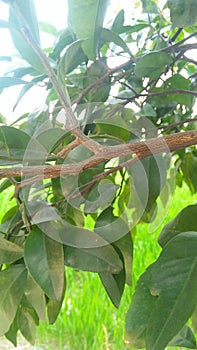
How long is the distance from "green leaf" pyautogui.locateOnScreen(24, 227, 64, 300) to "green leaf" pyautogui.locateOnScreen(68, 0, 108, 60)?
143 millimetres

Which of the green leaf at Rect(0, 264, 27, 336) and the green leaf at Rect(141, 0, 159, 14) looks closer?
the green leaf at Rect(0, 264, 27, 336)

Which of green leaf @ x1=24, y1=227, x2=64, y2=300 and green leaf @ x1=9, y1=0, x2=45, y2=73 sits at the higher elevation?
green leaf @ x1=9, y1=0, x2=45, y2=73

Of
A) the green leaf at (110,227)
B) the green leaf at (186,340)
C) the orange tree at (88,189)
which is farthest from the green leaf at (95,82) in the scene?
the green leaf at (186,340)

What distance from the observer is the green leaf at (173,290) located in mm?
309

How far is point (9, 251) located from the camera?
396 mm

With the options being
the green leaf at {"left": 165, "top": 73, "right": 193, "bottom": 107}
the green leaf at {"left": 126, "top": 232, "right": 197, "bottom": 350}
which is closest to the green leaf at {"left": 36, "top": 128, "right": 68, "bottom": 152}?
the green leaf at {"left": 126, "top": 232, "right": 197, "bottom": 350}

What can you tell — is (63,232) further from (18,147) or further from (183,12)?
(183,12)

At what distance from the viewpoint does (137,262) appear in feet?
5.11

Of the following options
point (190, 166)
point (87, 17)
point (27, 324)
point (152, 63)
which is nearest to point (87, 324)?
point (190, 166)

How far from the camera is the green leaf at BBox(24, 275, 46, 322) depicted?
15.8 inches

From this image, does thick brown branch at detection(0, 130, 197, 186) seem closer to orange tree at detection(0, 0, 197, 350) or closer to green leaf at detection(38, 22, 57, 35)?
orange tree at detection(0, 0, 197, 350)

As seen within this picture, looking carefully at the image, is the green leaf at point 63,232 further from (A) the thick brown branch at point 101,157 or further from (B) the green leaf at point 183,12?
(B) the green leaf at point 183,12

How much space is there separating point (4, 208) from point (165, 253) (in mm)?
1489

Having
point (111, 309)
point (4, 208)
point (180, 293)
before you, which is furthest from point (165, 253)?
point (4, 208)
